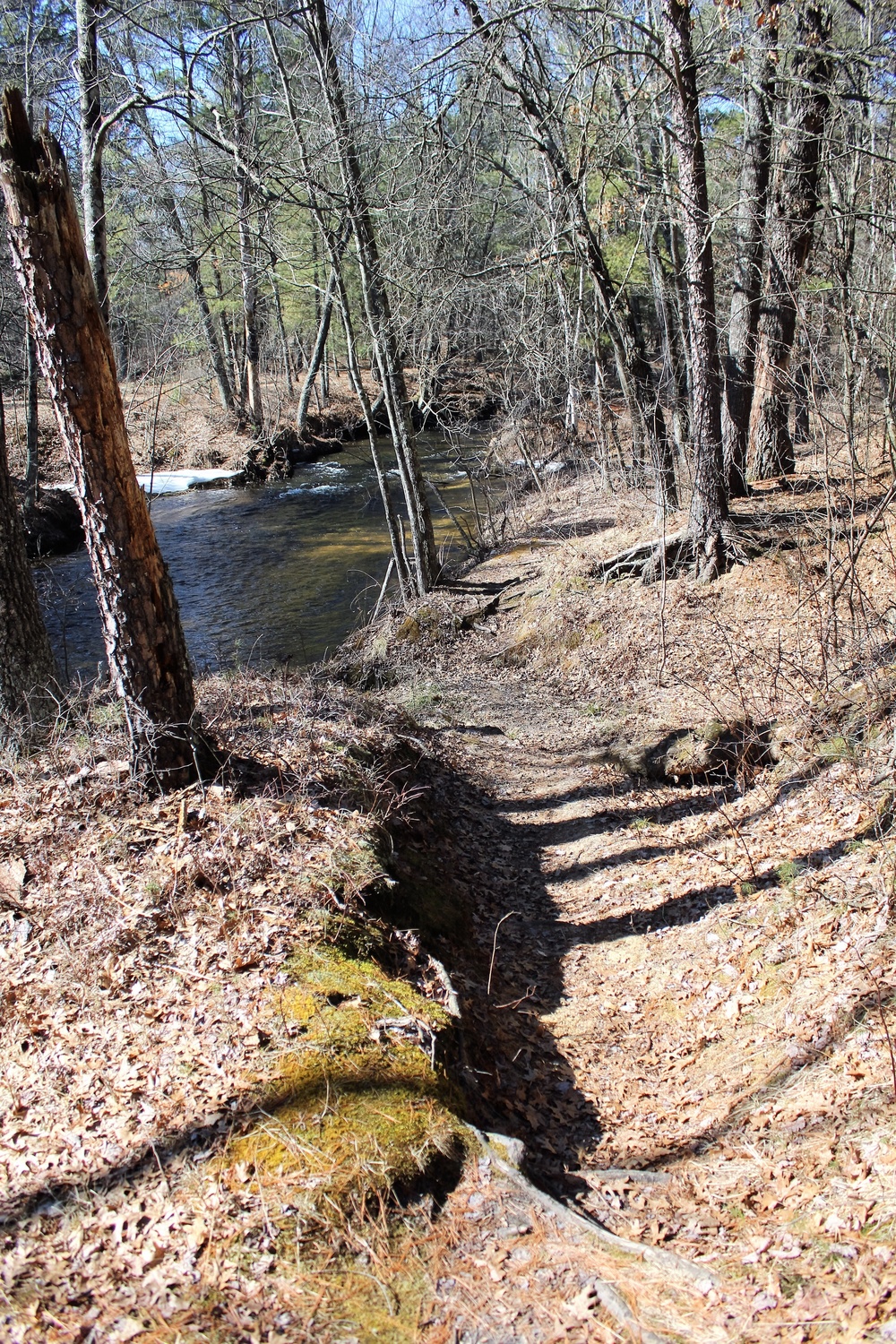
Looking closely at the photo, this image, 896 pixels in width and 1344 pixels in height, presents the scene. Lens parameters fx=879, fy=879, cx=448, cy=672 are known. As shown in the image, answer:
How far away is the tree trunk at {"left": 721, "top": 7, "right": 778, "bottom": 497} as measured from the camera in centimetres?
1089

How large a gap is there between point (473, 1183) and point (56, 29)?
741 inches

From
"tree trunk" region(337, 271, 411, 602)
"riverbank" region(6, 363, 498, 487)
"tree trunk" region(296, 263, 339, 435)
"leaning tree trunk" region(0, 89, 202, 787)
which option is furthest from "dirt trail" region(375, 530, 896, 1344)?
"tree trunk" region(296, 263, 339, 435)

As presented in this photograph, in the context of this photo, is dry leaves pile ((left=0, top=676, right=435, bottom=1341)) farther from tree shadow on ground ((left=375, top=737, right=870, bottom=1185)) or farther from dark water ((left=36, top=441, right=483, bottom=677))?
dark water ((left=36, top=441, right=483, bottom=677))

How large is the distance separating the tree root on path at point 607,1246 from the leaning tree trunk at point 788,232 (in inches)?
344

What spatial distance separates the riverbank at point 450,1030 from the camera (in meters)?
2.89

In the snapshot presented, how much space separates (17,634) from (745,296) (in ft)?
33.4

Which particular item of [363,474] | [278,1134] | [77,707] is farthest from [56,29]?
[278,1134]

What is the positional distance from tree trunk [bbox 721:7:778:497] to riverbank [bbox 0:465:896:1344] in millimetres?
5072

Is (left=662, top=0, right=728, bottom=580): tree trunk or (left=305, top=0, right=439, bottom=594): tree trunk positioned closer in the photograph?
(left=662, top=0, right=728, bottom=580): tree trunk

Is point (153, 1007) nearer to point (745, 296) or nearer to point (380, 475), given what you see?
point (380, 475)

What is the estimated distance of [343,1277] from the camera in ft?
9.51

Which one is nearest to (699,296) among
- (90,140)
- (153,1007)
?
(90,140)

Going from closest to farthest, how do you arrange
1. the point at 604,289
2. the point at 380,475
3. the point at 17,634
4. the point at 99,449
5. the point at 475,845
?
the point at 99,449 → the point at 17,634 → the point at 475,845 → the point at 604,289 → the point at 380,475

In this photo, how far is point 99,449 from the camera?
466 cm
